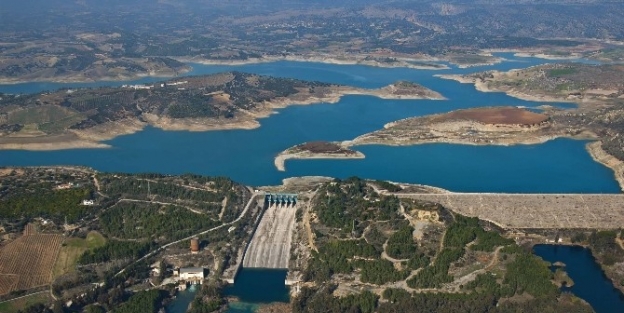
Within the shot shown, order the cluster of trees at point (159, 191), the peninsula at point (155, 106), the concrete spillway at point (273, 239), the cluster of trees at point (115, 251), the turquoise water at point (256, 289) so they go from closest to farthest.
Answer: the turquoise water at point (256, 289) → the cluster of trees at point (115, 251) → the concrete spillway at point (273, 239) → the cluster of trees at point (159, 191) → the peninsula at point (155, 106)

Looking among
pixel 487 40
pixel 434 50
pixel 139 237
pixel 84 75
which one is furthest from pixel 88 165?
pixel 487 40

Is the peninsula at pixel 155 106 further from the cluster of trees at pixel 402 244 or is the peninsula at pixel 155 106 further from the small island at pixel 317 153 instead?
the cluster of trees at pixel 402 244

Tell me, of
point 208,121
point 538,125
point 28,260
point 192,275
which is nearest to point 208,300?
point 192,275

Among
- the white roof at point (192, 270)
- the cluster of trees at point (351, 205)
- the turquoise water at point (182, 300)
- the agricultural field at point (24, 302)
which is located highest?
the cluster of trees at point (351, 205)

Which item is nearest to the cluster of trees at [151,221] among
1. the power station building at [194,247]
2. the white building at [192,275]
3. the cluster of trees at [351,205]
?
the power station building at [194,247]

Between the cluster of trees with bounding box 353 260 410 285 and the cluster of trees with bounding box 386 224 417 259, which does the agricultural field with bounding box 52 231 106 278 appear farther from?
the cluster of trees with bounding box 386 224 417 259
